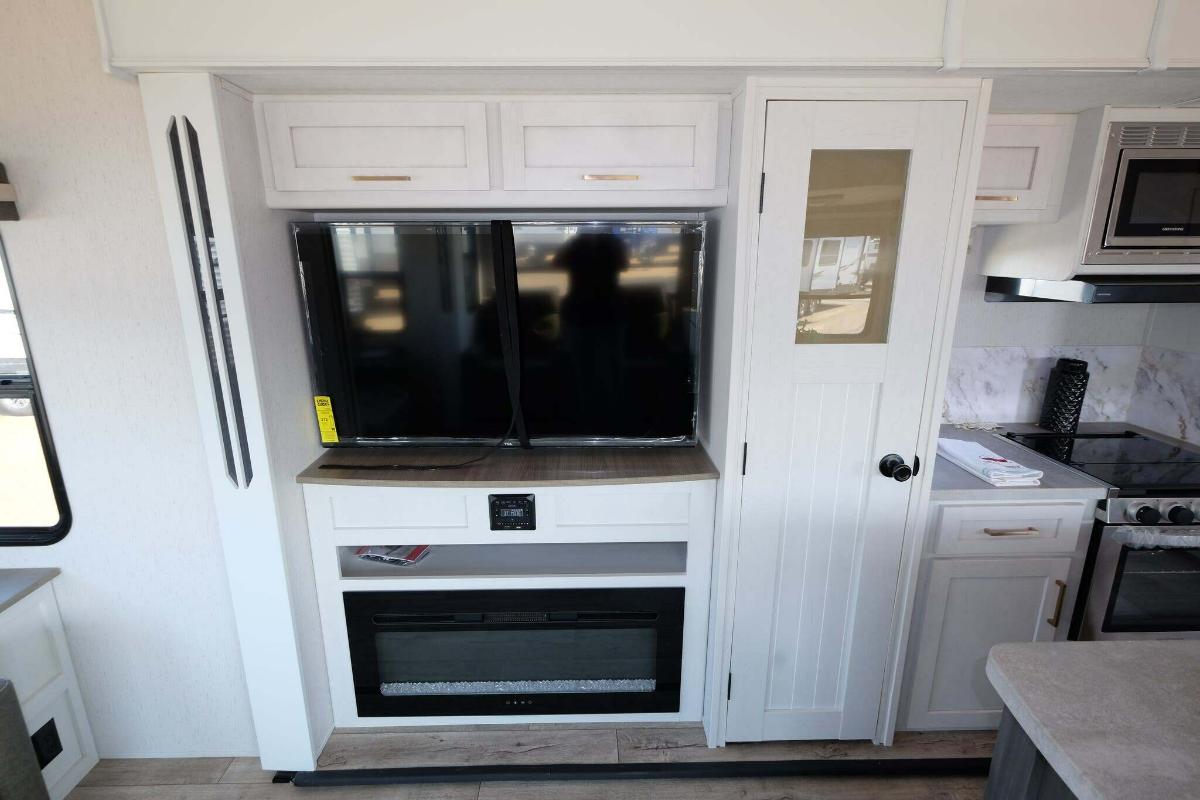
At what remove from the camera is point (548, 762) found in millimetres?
2033

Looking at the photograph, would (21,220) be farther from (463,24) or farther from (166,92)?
(463,24)

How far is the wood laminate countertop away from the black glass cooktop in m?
1.31

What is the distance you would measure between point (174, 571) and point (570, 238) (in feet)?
5.44

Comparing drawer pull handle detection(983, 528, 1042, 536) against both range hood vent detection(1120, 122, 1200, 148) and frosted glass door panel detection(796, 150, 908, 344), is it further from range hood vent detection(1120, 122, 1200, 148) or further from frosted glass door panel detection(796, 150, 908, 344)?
range hood vent detection(1120, 122, 1200, 148)

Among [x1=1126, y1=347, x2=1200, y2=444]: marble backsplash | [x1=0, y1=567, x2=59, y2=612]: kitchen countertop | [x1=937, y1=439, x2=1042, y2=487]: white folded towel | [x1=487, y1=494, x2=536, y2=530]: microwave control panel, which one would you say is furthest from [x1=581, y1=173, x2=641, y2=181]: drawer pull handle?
[x1=1126, y1=347, x2=1200, y2=444]: marble backsplash

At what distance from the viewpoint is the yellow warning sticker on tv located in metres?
1.95

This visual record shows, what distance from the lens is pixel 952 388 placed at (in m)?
2.46

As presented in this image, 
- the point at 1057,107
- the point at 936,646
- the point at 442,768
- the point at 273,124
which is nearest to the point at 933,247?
the point at 1057,107

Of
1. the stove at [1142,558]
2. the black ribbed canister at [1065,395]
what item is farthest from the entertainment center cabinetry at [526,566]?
the black ribbed canister at [1065,395]

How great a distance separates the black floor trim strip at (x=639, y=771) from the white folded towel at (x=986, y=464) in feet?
3.24

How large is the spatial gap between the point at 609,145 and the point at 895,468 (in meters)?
1.27

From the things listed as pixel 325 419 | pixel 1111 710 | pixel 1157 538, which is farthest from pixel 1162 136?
pixel 325 419

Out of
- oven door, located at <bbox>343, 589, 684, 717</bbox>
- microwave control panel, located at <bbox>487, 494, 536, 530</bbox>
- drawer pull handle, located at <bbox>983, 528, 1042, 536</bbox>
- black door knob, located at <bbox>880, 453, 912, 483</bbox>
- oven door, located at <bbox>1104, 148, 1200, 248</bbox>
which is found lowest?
oven door, located at <bbox>343, 589, 684, 717</bbox>

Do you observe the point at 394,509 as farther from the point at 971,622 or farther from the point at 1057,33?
the point at 1057,33
